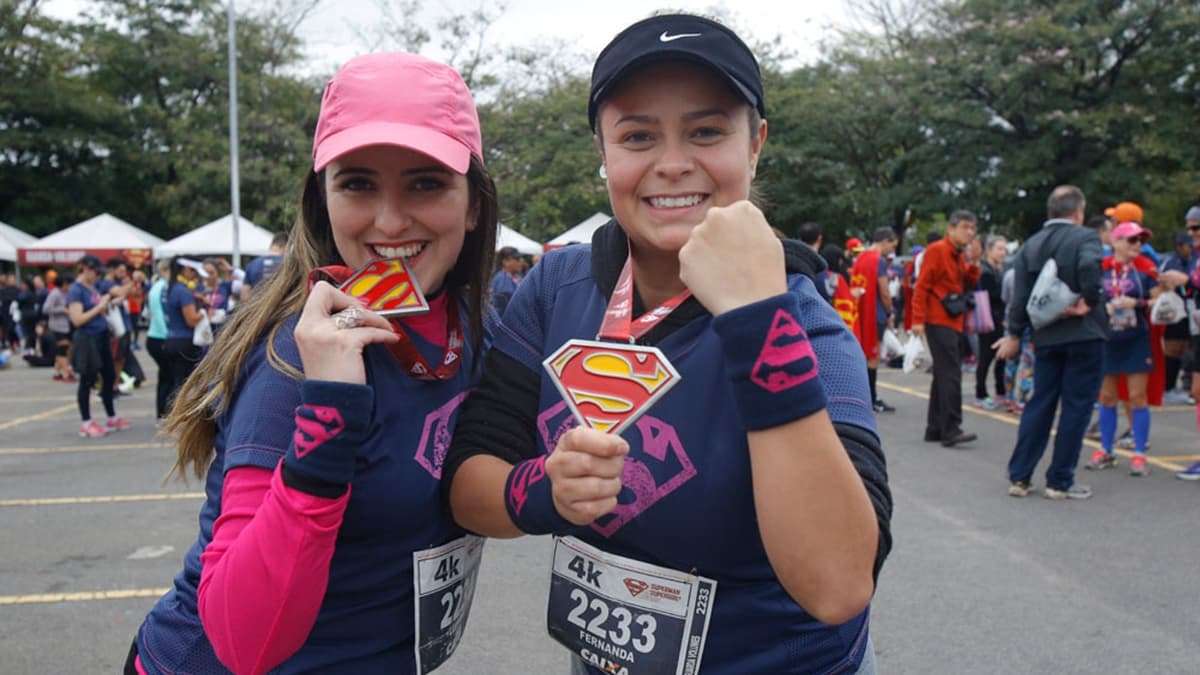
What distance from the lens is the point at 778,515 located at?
3.64ft

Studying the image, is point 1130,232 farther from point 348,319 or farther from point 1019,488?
point 348,319

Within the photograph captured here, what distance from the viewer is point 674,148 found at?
4.33ft

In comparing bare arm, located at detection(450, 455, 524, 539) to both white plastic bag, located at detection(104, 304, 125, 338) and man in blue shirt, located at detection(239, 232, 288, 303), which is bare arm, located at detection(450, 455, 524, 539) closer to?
man in blue shirt, located at detection(239, 232, 288, 303)

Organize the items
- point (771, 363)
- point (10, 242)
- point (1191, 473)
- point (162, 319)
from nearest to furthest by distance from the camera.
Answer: point (771, 363), point (1191, 473), point (162, 319), point (10, 242)

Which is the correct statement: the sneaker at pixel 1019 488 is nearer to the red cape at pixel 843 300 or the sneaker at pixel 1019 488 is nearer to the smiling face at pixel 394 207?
the red cape at pixel 843 300

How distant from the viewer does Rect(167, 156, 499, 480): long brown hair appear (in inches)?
60.0

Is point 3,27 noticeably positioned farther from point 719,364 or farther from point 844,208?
point 719,364

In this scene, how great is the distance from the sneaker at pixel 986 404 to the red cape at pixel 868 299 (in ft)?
5.58

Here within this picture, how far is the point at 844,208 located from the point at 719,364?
26.0m

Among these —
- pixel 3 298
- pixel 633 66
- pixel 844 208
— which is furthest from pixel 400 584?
pixel 844 208

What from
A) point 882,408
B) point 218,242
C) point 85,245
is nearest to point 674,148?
point 882,408

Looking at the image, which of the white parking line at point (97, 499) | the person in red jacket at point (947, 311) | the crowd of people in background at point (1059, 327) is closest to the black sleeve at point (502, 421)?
the crowd of people in background at point (1059, 327)

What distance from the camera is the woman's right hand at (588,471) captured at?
1.14m

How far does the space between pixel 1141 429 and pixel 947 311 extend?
1745 mm
